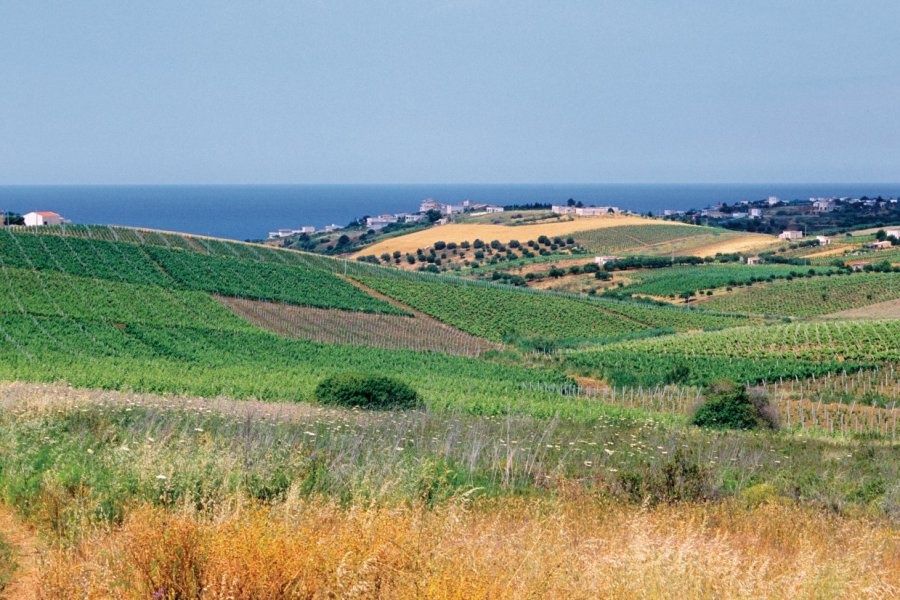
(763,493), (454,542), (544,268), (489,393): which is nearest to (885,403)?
(489,393)

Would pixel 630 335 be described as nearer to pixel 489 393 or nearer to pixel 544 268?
pixel 489 393

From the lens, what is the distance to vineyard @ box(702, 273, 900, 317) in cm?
7956

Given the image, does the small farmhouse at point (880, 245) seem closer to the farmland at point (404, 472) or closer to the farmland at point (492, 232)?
the farmland at point (492, 232)

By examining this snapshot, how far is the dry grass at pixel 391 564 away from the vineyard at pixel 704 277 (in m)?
84.9

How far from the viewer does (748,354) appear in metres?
51.0

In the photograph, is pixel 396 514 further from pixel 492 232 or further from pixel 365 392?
pixel 492 232

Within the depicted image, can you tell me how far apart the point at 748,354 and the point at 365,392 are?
32.6 meters

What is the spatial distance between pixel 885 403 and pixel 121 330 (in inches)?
1310

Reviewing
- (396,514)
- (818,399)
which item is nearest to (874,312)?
(818,399)

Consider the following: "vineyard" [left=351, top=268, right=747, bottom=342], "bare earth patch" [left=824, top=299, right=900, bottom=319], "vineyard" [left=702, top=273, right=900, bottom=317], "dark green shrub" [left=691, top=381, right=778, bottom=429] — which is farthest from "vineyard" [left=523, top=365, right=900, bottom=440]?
"vineyard" [left=702, top=273, right=900, bottom=317]

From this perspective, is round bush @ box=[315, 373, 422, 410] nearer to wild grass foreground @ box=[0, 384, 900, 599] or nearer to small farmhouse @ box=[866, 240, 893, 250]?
wild grass foreground @ box=[0, 384, 900, 599]

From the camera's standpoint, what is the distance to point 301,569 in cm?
625

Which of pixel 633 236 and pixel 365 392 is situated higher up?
pixel 365 392

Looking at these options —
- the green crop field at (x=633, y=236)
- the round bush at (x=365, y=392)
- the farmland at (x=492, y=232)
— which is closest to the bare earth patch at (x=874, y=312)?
the green crop field at (x=633, y=236)
